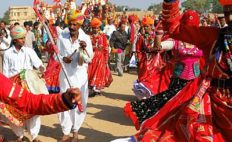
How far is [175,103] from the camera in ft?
14.1

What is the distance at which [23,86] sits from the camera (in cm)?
631

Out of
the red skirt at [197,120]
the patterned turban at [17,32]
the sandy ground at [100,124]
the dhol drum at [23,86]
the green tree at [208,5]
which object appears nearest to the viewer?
the red skirt at [197,120]

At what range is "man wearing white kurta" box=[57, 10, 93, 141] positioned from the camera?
249 inches

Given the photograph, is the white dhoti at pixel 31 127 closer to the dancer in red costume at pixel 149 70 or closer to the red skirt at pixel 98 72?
the dancer in red costume at pixel 149 70

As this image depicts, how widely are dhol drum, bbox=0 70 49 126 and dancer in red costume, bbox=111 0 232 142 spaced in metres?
2.55

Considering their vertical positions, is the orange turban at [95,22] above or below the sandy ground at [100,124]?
above

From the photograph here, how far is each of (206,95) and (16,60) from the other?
350 centimetres

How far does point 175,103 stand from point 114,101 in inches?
233

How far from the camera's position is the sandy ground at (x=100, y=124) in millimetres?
7118

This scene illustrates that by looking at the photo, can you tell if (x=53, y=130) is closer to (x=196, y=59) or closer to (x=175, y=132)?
(x=196, y=59)

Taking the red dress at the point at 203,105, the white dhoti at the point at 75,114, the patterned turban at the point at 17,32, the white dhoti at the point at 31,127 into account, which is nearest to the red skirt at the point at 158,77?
the white dhoti at the point at 75,114

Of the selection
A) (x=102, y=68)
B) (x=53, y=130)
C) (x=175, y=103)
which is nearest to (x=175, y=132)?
(x=175, y=103)

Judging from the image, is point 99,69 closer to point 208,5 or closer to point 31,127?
point 31,127

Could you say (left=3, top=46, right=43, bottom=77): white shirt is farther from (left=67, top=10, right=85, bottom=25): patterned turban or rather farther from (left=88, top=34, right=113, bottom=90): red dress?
(left=88, top=34, right=113, bottom=90): red dress
